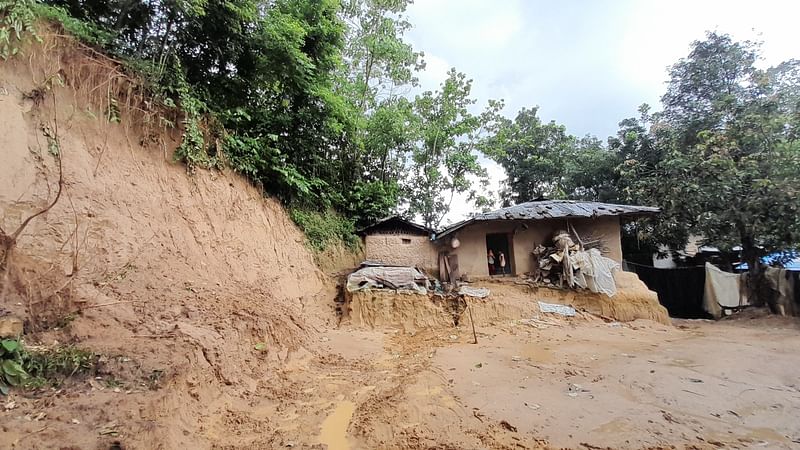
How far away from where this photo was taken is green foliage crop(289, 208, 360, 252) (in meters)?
9.91

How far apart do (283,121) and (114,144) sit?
163 inches

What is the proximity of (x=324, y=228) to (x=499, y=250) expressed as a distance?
6.07 meters

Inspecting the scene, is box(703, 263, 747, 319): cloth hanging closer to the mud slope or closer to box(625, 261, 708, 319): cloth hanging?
box(625, 261, 708, 319): cloth hanging

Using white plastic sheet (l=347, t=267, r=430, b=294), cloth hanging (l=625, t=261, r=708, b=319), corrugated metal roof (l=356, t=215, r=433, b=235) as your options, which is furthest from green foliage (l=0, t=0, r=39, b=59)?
cloth hanging (l=625, t=261, r=708, b=319)

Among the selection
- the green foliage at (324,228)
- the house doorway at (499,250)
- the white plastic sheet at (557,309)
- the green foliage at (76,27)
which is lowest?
the white plastic sheet at (557,309)

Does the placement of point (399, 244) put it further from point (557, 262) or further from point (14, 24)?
point (14, 24)

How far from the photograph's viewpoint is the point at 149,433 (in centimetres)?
289

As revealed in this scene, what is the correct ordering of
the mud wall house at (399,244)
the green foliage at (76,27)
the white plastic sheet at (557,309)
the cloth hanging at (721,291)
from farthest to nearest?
the cloth hanging at (721,291), the mud wall house at (399,244), the white plastic sheet at (557,309), the green foliage at (76,27)

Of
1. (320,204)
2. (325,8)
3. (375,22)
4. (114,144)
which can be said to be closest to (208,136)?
(114,144)

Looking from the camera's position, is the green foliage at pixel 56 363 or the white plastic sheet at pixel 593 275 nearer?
the green foliage at pixel 56 363

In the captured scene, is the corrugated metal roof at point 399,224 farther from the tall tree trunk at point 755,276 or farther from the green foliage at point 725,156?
the tall tree trunk at point 755,276

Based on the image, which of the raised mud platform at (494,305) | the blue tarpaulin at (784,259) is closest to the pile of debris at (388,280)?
the raised mud platform at (494,305)

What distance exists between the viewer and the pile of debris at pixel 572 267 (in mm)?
10219

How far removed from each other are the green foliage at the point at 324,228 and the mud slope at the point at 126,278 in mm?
2607
